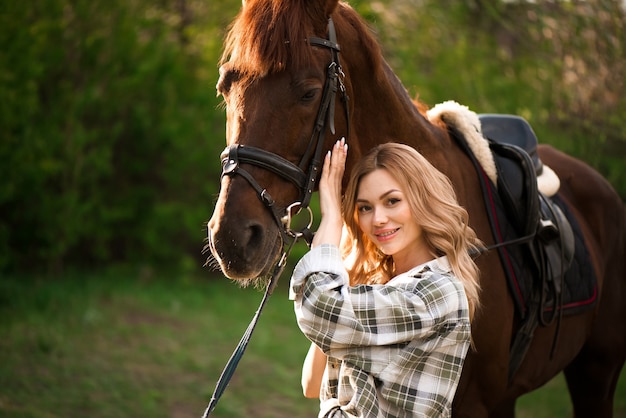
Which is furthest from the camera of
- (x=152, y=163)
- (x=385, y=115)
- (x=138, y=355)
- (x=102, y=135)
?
(x=152, y=163)

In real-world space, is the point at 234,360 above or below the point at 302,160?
below

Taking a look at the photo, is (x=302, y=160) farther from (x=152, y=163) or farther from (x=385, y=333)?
(x=152, y=163)

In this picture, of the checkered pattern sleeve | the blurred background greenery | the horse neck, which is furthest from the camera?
the blurred background greenery

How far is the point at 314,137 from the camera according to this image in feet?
7.04

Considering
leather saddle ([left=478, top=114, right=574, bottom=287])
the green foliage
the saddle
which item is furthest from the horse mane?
the green foliage

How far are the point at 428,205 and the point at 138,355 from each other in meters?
4.57

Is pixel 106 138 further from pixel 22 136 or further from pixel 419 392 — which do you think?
pixel 419 392

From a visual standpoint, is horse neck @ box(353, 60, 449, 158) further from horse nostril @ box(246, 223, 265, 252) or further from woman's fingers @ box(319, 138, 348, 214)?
horse nostril @ box(246, 223, 265, 252)

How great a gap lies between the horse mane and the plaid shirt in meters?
0.62

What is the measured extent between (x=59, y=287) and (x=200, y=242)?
252cm

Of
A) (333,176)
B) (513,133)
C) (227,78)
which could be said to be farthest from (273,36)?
(513,133)

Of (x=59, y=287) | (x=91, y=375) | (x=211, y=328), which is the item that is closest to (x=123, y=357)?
(x=91, y=375)

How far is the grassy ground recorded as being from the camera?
4.85 metres

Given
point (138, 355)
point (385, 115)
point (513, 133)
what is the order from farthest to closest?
point (138, 355), point (513, 133), point (385, 115)
